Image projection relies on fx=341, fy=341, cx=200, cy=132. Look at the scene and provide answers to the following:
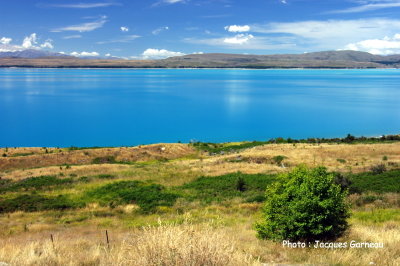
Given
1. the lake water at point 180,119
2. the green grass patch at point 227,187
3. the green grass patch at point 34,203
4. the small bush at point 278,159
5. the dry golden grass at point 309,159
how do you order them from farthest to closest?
the lake water at point 180,119
the small bush at point 278,159
the dry golden grass at point 309,159
the green grass patch at point 227,187
the green grass patch at point 34,203

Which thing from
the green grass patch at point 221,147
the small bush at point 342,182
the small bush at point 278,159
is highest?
the small bush at point 342,182

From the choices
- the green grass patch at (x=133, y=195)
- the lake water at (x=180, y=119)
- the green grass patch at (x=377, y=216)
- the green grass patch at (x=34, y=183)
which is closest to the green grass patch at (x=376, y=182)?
the green grass patch at (x=377, y=216)

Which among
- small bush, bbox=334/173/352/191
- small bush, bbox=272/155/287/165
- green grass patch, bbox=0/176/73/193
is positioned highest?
small bush, bbox=334/173/352/191

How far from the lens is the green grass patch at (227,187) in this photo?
20.6 m

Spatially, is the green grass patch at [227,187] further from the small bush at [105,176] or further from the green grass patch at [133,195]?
the small bush at [105,176]

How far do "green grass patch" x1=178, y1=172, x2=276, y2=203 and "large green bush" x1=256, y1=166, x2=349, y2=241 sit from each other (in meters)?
10.4

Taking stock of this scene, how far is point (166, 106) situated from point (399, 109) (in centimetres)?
A: 6714

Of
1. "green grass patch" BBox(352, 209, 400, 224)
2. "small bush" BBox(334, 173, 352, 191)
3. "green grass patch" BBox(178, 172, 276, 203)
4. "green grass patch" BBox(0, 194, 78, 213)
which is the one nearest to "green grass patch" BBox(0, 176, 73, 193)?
"green grass patch" BBox(0, 194, 78, 213)

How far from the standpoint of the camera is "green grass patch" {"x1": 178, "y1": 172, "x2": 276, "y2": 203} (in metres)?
20.6

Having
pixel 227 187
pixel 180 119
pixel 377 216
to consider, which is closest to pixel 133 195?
pixel 227 187

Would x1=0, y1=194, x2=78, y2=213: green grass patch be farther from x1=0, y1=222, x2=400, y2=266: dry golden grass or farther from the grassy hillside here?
x1=0, y1=222, x2=400, y2=266: dry golden grass

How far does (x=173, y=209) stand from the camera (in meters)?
17.9

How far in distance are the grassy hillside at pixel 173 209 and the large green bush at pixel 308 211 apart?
45 centimetres

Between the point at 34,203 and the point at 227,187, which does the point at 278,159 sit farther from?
the point at 34,203
